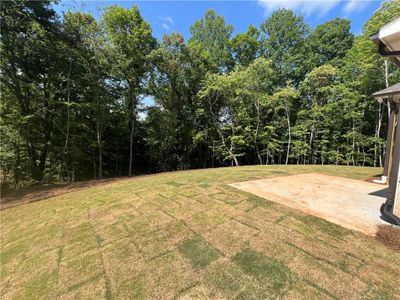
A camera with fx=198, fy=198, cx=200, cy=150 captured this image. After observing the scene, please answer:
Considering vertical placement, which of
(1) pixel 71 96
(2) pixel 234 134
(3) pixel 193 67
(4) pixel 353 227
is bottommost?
(4) pixel 353 227

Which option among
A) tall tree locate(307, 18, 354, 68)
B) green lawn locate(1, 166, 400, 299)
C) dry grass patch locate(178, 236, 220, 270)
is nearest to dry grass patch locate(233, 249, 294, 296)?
green lawn locate(1, 166, 400, 299)

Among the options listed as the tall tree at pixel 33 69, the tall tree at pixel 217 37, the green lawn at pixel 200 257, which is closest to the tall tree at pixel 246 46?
the tall tree at pixel 217 37

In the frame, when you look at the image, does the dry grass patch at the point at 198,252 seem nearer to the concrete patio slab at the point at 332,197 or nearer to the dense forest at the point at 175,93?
the concrete patio slab at the point at 332,197

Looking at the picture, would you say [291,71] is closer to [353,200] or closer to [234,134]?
[234,134]

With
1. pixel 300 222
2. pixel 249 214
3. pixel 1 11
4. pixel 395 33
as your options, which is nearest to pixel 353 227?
pixel 300 222

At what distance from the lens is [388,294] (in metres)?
1.54

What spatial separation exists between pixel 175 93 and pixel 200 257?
13546mm

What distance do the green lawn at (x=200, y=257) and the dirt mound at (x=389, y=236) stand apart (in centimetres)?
12

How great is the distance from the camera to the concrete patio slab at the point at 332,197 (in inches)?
106

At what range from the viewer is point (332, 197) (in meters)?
3.59

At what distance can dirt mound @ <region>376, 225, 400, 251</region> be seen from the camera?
2120 millimetres

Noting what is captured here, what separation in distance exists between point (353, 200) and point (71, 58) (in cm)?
1314

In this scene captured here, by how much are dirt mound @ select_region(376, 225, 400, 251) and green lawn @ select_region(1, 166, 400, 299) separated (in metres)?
0.12

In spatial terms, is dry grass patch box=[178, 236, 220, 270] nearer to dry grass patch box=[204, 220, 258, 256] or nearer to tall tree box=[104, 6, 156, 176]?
dry grass patch box=[204, 220, 258, 256]
